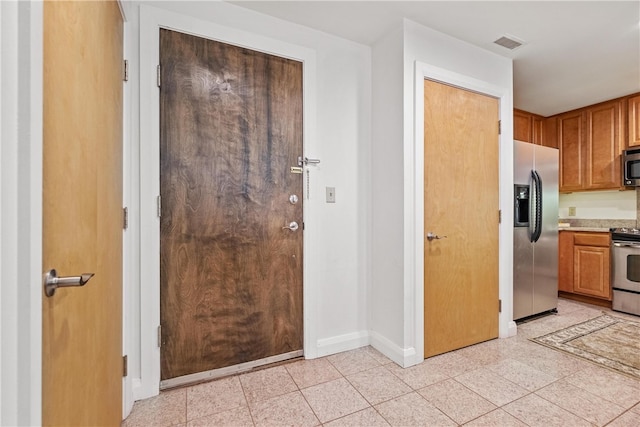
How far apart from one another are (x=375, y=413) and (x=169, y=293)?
136cm

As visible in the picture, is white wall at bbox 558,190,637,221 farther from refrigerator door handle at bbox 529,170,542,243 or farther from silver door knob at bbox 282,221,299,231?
silver door knob at bbox 282,221,299,231

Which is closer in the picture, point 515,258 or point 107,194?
point 107,194

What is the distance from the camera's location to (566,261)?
12.3 feet

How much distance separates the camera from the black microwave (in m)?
3.32

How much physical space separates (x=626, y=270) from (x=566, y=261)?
A: 1.87 ft

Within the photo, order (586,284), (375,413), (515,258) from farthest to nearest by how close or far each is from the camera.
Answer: (586,284)
(515,258)
(375,413)

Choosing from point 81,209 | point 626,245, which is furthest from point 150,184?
point 626,245

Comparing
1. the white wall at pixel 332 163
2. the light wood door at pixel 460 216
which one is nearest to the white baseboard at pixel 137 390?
the white wall at pixel 332 163

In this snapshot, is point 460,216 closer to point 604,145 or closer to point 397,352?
point 397,352

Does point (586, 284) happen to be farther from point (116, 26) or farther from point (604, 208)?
point (116, 26)

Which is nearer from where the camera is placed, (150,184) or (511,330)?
(150,184)

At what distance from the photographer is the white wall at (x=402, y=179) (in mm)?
2148
